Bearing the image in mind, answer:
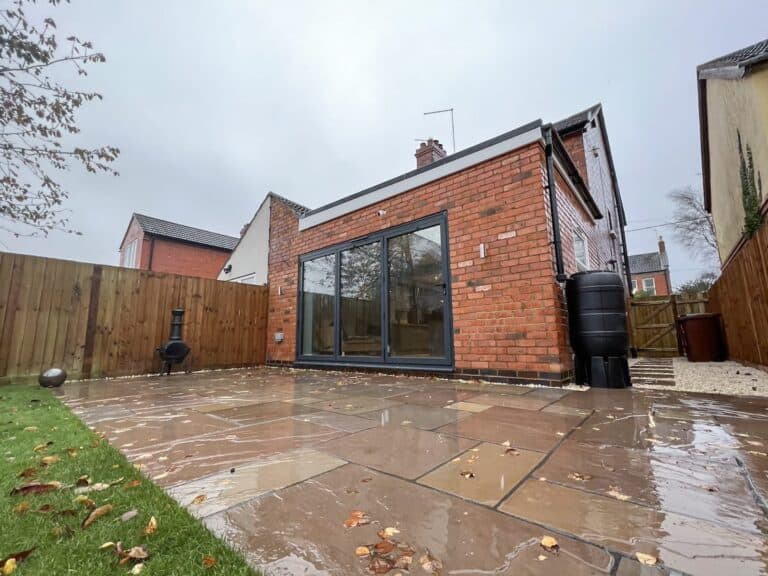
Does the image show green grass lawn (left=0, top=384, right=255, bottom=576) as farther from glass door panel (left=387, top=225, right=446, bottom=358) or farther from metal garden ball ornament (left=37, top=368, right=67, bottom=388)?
glass door panel (left=387, top=225, right=446, bottom=358)

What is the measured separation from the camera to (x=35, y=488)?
1229 millimetres

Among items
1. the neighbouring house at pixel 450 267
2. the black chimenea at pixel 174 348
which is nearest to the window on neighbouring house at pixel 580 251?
the neighbouring house at pixel 450 267

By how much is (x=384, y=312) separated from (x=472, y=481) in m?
3.60

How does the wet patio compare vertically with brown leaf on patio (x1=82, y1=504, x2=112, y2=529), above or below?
below

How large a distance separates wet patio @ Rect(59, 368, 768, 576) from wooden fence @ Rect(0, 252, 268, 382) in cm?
270

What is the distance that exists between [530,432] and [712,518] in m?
0.93

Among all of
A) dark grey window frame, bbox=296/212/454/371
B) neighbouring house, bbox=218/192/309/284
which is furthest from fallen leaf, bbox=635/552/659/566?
neighbouring house, bbox=218/192/309/284

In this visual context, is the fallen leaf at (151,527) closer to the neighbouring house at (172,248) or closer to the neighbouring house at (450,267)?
the neighbouring house at (450,267)

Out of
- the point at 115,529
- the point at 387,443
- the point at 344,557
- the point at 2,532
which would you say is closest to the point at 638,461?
the point at 387,443

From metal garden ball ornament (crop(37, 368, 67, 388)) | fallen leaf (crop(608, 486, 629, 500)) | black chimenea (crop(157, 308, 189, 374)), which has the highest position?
black chimenea (crop(157, 308, 189, 374))

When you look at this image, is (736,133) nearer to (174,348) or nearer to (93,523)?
(93,523)

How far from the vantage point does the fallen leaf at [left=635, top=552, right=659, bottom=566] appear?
79cm

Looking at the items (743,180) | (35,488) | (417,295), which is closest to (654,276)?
(743,180)

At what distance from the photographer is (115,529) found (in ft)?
3.19
